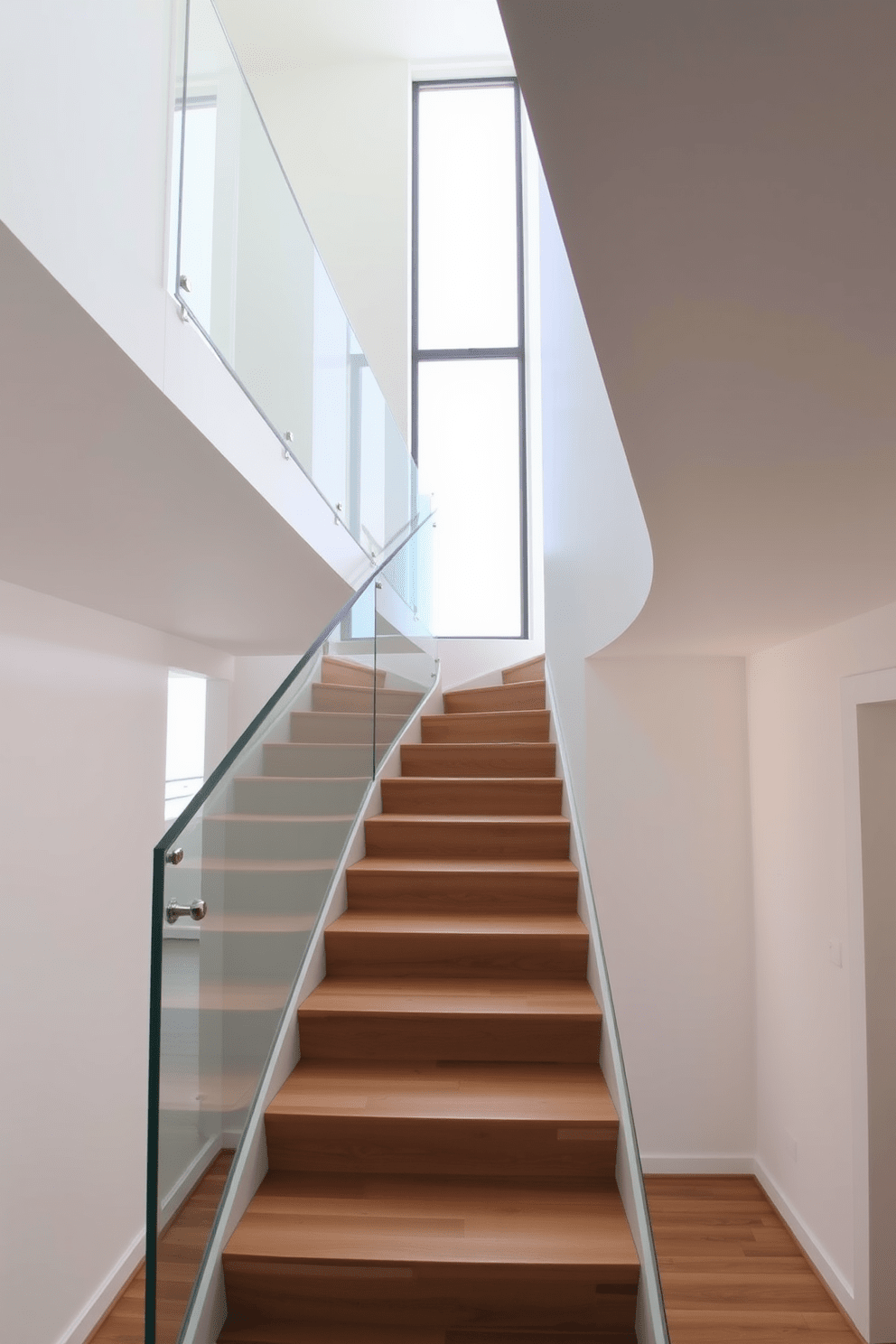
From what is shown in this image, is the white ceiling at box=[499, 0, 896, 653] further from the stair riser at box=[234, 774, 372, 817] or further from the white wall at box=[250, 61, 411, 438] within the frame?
the white wall at box=[250, 61, 411, 438]

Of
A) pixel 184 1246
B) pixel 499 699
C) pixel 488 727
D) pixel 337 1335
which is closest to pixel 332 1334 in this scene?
pixel 337 1335

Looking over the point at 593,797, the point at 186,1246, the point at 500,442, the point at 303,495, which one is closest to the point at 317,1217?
the point at 186,1246

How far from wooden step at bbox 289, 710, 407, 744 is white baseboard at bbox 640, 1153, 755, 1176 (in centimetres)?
232

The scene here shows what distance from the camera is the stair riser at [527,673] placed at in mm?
5922

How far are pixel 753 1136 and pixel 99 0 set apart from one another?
188 inches

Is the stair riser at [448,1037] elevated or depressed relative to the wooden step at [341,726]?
depressed

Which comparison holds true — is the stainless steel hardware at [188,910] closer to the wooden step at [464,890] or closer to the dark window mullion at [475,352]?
the wooden step at [464,890]

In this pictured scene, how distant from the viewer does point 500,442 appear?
738cm

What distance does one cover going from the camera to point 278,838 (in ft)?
8.17

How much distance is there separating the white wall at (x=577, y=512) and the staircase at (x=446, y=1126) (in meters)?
0.99

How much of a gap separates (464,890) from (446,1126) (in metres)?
1.04

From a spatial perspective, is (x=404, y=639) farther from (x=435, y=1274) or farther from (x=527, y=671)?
(x=435, y=1274)

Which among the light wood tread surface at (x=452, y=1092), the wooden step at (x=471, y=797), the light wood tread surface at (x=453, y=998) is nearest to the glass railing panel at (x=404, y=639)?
the wooden step at (x=471, y=797)

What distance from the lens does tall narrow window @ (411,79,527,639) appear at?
730 centimetres
